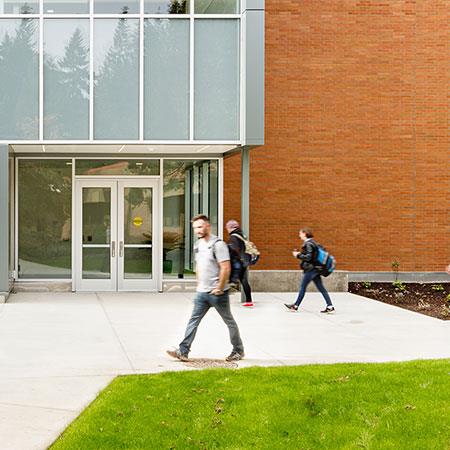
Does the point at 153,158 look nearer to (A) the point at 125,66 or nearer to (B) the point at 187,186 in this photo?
(B) the point at 187,186

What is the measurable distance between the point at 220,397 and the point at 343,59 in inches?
655

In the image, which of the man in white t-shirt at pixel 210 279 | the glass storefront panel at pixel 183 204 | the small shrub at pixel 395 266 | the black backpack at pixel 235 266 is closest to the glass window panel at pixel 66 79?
the glass storefront panel at pixel 183 204

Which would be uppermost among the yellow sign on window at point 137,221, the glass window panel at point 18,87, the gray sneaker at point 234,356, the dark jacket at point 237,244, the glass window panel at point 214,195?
the glass window panel at point 18,87

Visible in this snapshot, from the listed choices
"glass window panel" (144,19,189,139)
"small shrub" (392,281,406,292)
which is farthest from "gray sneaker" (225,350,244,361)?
Result: "small shrub" (392,281,406,292)

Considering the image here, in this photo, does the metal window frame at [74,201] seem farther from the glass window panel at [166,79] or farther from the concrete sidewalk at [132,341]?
the glass window panel at [166,79]

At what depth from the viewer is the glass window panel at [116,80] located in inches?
741

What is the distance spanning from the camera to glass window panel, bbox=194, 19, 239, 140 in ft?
62.1

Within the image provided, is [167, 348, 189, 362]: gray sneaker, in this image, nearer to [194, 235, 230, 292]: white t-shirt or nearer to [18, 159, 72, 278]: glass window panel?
[194, 235, 230, 292]: white t-shirt

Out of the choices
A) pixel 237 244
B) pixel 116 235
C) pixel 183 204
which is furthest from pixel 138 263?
pixel 237 244

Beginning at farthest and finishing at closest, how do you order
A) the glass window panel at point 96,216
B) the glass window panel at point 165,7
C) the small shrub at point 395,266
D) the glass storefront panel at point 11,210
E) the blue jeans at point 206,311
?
the small shrub at point 395,266
the glass window panel at point 96,216
the glass storefront panel at point 11,210
the glass window panel at point 165,7
the blue jeans at point 206,311

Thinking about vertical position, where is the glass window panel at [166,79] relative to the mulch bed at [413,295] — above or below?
above

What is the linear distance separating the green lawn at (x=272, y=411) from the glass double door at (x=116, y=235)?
37.2ft

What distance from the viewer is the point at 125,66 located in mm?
18875

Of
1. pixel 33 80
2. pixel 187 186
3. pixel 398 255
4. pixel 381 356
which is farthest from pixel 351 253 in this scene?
pixel 381 356
